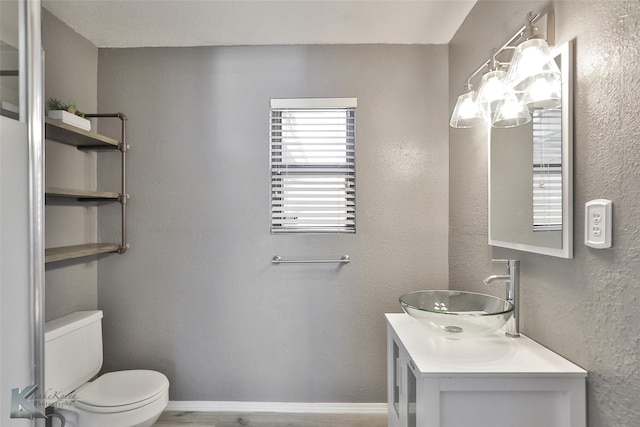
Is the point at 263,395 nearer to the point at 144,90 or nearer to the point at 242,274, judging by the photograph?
the point at 242,274

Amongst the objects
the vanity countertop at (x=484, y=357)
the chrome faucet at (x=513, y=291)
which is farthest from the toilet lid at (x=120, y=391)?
the chrome faucet at (x=513, y=291)

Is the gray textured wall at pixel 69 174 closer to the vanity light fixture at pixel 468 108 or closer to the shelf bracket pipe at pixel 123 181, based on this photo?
the shelf bracket pipe at pixel 123 181

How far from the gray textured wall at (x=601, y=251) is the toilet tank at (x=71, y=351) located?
6.89 ft

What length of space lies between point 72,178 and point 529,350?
2406 millimetres

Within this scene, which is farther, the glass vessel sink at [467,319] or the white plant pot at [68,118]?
the white plant pot at [68,118]

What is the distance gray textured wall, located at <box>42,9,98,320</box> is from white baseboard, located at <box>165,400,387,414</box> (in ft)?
2.94

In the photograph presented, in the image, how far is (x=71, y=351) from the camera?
5.27 feet

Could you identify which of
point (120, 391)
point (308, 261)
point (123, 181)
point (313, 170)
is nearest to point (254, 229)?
point (308, 261)

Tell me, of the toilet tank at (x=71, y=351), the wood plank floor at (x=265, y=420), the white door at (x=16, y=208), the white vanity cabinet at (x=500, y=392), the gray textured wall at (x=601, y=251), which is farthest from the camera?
the wood plank floor at (x=265, y=420)

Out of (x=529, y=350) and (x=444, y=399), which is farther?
(x=529, y=350)

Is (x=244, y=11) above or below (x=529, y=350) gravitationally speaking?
above

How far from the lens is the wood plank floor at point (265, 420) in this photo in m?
1.85

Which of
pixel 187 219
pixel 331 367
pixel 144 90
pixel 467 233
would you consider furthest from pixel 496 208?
pixel 144 90

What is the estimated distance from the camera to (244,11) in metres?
1.66
